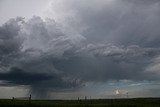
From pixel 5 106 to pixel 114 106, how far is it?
90.4ft

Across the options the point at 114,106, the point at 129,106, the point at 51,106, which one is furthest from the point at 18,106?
the point at 129,106

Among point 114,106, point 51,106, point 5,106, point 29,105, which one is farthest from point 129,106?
point 5,106

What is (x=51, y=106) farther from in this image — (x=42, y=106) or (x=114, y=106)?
(x=114, y=106)

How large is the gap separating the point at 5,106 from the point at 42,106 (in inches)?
350

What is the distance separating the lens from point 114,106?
226ft

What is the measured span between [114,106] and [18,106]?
80.6 ft

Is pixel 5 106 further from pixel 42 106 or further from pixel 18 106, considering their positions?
pixel 42 106

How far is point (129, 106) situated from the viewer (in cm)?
7025

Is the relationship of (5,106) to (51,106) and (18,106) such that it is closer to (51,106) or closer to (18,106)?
(18,106)

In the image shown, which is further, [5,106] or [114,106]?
[114,106]

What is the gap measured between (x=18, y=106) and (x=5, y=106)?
3.26m

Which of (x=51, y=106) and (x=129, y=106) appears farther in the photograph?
(x=129, y=106)

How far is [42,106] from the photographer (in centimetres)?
6525

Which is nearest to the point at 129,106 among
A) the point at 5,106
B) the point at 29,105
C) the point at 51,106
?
the point at 51,106
